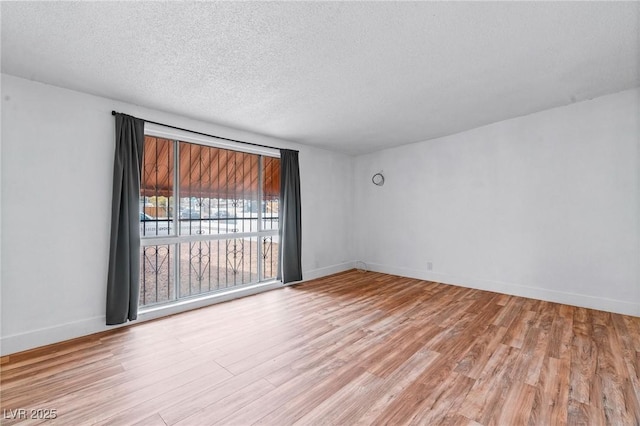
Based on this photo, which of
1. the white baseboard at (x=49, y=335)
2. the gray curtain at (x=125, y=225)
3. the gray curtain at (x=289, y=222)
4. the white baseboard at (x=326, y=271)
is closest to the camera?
the white baseboard at (x=49, y=335)

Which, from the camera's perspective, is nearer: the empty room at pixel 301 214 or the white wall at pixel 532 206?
the empty room at pixel 301 214

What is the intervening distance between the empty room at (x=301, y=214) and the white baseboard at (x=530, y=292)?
27mm

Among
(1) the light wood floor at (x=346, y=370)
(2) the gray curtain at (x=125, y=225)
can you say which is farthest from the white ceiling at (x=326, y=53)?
(1) the light wood floor at (x=346, y=370)

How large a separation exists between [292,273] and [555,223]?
3.84 metres

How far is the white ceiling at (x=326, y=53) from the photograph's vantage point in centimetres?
173

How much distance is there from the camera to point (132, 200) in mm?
3023

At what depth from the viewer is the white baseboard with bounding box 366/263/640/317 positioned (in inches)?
123

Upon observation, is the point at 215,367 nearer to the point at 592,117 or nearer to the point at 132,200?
the point at 132,200

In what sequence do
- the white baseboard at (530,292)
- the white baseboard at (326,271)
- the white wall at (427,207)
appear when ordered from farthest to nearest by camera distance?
the white baseboard at (326,271)
the white baseboard at (530,292)
the white wall at (427,207)

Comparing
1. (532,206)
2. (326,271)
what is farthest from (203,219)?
(532,206)

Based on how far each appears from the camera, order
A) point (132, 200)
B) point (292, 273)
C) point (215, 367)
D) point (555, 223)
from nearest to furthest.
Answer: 1. point (215, 367)
2. point (132, 200)
3. point (555, 223)
4. point (292, 273)

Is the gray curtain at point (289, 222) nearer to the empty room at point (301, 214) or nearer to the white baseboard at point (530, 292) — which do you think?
the empty room at point (301, 214)

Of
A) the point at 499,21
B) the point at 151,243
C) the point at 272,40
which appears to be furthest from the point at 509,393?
the point at 151,243

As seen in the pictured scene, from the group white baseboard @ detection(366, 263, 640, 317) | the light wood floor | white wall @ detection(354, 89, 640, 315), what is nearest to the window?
the light wood floor
